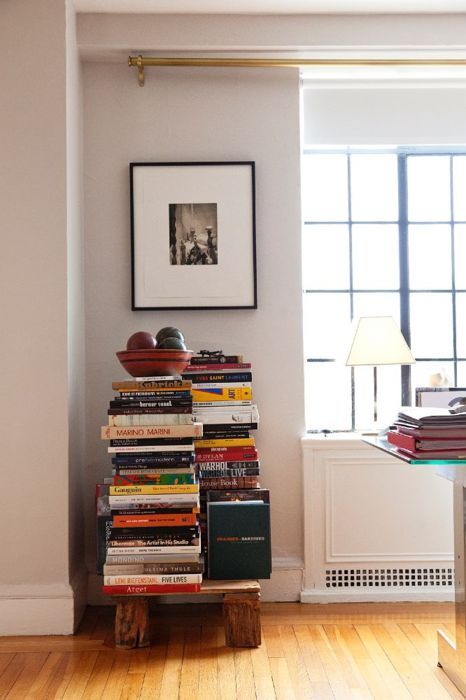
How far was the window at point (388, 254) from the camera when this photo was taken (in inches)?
169

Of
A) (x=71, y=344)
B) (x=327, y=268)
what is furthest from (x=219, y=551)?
(x=327, y=268)

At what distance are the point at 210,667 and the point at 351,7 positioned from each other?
3060mm

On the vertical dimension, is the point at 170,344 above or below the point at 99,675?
above

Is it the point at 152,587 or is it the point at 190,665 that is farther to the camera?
the point at 152,587

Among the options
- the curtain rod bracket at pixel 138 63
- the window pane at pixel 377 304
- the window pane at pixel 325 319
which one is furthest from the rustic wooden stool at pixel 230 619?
the curtain rod bracket at pixel 138 63

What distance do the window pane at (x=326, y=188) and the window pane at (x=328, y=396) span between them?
2.68 feet

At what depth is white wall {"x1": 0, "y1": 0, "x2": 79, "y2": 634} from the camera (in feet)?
11.5

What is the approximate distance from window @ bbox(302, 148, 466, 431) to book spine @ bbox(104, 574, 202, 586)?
1.47 metres

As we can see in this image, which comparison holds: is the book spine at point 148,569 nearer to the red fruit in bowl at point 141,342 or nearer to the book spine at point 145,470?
the book spine at point 145,470

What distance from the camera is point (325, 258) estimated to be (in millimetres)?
4328

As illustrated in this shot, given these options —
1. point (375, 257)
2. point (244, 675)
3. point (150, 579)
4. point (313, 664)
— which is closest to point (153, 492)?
point (150, 579)

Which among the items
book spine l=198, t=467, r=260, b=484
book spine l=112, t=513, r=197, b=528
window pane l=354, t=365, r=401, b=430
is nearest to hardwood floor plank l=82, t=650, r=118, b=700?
book spine l=112, t=513, r=197, b=528

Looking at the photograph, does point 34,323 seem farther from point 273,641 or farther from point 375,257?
point 375,257

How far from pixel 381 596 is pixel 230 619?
3.20ft
